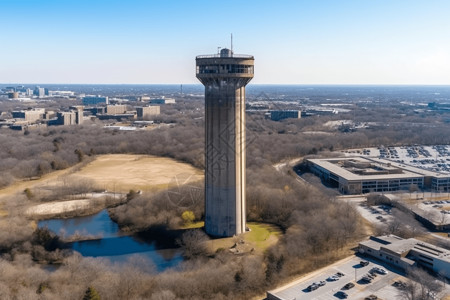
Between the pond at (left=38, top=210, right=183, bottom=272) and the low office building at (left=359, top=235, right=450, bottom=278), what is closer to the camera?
the low office building at (left=359, top=235, right=450, bottom=278)

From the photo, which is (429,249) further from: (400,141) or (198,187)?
(400,141)

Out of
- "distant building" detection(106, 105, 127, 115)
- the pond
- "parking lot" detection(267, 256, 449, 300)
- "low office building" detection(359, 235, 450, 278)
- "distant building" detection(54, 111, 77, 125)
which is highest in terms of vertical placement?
"distant building" detection(106, 105, 127, 115)

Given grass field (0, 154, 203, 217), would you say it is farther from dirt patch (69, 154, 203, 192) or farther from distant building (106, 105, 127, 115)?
distant building (106, 105, 127, 115)

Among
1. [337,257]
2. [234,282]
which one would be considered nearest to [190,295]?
[234,282]

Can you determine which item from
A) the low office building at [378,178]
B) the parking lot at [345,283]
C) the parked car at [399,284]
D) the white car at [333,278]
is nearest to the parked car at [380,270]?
the parking lot at [345,283]

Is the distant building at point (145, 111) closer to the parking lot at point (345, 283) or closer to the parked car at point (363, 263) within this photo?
the parked car at point (363, 263)

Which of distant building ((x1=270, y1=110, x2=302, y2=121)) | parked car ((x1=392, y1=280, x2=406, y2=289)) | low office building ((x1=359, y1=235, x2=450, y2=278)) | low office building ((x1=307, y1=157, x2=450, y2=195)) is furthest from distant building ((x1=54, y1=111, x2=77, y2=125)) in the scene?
parked car ((x1=392, y1=280, x2=406, y2=289))

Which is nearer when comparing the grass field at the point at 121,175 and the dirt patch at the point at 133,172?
the grass field at the point at 121,175
